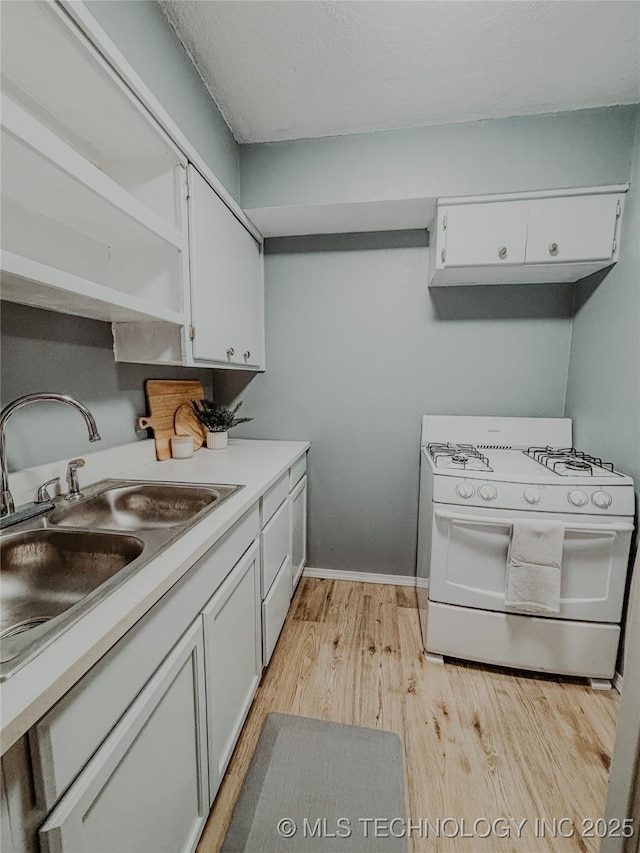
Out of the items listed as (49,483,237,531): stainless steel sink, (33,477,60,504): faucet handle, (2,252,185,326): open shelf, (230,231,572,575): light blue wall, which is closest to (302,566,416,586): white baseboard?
(230,231,572,575): light blue wall

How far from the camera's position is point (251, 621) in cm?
130

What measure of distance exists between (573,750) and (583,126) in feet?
8.21

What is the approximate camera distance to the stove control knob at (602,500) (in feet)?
4.62

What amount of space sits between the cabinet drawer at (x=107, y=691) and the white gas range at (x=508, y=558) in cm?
108

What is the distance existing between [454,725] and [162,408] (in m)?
1.80

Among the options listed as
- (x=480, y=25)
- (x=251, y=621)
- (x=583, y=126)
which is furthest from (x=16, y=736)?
(x=583, y=126)

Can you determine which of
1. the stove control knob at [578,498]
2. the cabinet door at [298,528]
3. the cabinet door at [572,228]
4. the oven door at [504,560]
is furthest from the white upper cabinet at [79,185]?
the stove control knob at [578,498]

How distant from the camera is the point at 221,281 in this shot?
1.61m

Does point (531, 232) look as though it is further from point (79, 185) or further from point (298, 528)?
point (298, 528)

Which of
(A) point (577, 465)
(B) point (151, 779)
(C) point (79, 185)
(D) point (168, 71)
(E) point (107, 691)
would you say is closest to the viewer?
(E) point (107, 691)

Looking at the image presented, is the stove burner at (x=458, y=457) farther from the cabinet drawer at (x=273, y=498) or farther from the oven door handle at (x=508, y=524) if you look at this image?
the cabinet drawer at (x=273, y=498)

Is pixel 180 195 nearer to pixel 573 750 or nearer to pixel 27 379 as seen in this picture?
pixel 27 379

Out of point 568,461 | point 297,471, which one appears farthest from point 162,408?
point 568,461

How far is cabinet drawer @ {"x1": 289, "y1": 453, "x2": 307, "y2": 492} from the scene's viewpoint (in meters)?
1.86
